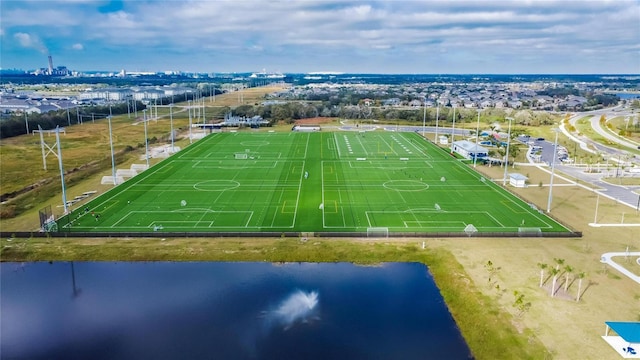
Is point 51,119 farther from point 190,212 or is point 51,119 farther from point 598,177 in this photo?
point 598,177

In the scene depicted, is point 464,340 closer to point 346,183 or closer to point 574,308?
point 574,308


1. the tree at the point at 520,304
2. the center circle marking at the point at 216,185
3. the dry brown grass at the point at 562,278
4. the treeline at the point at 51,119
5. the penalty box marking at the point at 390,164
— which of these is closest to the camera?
the dry brown grass at the point at 562,278

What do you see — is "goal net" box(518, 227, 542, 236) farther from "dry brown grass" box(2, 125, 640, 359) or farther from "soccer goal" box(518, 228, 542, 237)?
"dry brown grass" box(2, 125, 640, 359)

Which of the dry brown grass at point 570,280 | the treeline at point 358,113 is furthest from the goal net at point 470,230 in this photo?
the treeline at point 358,113

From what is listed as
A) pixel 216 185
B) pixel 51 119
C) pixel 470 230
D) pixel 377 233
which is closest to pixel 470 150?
pixel 470 230

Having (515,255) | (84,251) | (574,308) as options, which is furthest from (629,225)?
(84,251)

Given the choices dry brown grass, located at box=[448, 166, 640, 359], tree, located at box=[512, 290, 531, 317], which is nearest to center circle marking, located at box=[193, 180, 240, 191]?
dry brown grass, located at box=[448, 166, 640, 359]

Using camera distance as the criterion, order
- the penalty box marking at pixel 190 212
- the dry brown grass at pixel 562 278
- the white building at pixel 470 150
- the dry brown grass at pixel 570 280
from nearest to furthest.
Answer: the dry brown grass at pixel 570 280 < the dry brown grass at pixel 562 278 < the penalty box marking at pixel 190 212 < the white building at pixel 470 150

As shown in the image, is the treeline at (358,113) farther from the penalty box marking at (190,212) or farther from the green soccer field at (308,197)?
the penalty box marking at (190,212)
